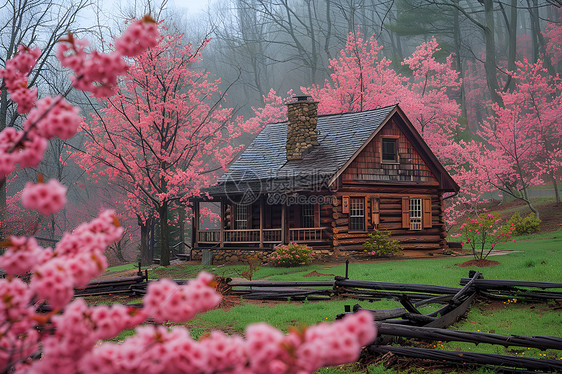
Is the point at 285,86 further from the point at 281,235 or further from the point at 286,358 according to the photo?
the point at 286,358

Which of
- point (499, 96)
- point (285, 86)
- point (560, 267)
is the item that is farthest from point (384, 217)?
point (285, 86)

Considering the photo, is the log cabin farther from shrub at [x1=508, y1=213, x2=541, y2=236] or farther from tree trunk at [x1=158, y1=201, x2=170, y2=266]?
shrub at [x1=508, y1=213, x2=541, y2=236]

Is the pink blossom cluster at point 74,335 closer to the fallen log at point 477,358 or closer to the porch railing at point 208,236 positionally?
the fallen log at point 477,358

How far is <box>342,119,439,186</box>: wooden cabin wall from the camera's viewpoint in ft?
71.9

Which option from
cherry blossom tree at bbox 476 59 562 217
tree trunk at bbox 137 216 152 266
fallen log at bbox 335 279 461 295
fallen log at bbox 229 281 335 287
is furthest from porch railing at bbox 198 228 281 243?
cherry blossom tree at bbox 476 59 562 217

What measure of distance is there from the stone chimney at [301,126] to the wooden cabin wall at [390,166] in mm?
3011

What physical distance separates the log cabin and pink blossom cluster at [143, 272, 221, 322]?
18.3m

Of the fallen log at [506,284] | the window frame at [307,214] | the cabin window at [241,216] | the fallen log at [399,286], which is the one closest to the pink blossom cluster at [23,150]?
the fallen log at [399,286]

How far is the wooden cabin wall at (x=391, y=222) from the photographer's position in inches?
843

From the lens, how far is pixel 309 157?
2309 cm

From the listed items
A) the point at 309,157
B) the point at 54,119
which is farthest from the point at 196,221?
the point at 54,119

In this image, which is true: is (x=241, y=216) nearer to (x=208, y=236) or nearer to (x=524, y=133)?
(x=208, y=236)

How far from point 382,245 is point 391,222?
2.29 m

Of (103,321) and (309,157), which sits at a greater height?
(309,157)
